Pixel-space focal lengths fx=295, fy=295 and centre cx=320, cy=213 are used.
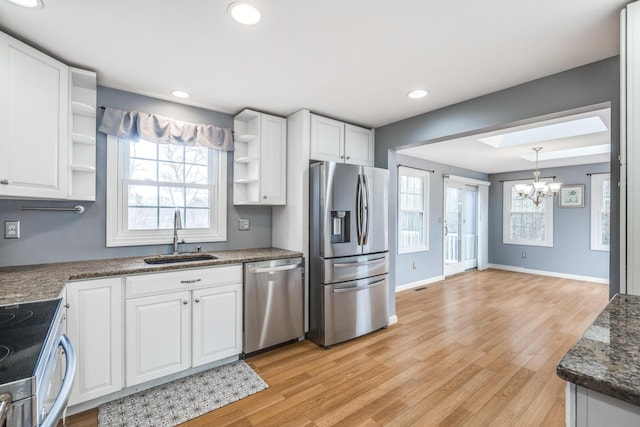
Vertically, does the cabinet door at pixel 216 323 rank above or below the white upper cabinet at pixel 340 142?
below

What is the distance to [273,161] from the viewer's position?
3.08 metres

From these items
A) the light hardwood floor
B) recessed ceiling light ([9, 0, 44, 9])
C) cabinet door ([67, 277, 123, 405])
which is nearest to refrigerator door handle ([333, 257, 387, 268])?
the light hardwood floor

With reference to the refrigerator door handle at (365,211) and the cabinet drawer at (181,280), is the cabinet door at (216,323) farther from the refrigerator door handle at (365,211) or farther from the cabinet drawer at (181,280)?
the refrigerator door handle at (365,211)

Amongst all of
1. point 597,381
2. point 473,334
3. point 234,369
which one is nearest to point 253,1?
point 597,381

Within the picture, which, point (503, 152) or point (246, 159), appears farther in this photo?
point (503, 152)

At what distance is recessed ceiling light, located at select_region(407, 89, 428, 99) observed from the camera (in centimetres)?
250

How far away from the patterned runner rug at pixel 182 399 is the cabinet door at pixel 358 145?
7.78 ft

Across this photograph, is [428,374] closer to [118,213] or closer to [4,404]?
[4,404]

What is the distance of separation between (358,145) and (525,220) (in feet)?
17.2

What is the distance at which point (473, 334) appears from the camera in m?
3.22

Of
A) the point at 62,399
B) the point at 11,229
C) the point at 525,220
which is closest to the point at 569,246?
the point at 525,220

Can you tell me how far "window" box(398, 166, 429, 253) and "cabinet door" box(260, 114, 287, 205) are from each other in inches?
97.8

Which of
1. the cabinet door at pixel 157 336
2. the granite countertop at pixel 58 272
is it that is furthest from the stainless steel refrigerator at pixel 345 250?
the cabinet door at pixel 157 336

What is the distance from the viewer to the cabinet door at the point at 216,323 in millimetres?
2373
